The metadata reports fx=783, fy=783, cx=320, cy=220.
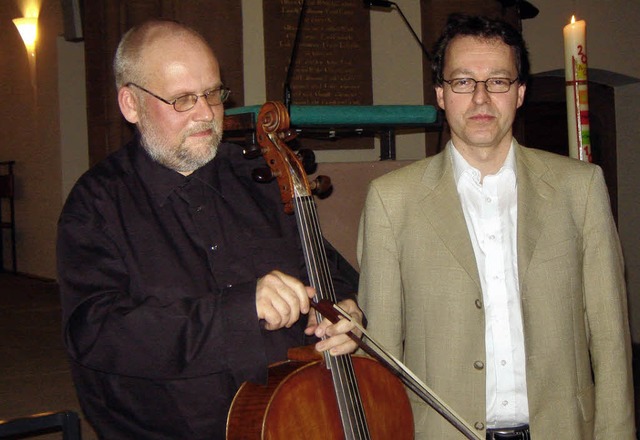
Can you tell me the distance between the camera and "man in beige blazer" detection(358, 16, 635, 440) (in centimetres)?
197

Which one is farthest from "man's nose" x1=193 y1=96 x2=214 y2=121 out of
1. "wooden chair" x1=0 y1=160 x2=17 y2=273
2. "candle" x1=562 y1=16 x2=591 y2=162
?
"wooden chair" x1=0 y1=160 x2=17 y2=273

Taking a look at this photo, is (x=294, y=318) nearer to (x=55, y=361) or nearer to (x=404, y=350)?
(x=404, y=350)

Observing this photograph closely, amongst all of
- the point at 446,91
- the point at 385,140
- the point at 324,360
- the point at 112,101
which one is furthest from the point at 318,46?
the point at 324,360

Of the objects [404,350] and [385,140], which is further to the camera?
[385,140]

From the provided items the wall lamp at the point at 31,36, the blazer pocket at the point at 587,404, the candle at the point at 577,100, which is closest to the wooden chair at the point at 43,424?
the blazer pocket at the point at 587,404

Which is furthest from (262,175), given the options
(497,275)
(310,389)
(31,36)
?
(31,36)

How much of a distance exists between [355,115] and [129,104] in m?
0.91

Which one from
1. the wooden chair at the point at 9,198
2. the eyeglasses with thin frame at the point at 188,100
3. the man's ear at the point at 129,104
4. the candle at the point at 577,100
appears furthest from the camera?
the wooden chair at the point at 9,198

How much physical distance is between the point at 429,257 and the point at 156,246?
698mm

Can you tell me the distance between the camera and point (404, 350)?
2.14m

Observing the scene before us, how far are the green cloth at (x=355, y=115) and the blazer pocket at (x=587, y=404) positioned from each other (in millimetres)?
1181

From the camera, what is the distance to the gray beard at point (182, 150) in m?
1.96

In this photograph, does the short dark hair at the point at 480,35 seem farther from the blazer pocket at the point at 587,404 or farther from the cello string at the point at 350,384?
the blazer pocket at the point at 587,404

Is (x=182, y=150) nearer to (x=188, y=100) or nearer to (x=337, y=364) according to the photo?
(x=188, y=100)
